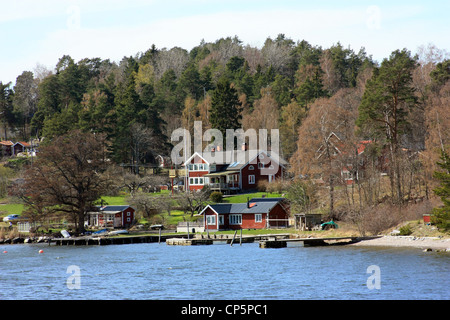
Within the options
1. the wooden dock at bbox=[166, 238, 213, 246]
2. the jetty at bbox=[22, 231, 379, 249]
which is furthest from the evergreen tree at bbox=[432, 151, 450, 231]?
the wooden dock at bbox=[166, 238, 213, 246]

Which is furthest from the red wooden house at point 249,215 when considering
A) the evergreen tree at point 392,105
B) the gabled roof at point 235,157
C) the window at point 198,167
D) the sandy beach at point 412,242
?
the window at point 198,167

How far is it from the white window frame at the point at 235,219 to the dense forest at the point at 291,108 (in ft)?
29.9

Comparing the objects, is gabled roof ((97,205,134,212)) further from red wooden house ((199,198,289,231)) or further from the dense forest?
the dense forest

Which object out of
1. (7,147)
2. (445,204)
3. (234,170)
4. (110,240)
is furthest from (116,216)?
(7,147)

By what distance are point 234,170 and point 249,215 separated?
61.9 feet

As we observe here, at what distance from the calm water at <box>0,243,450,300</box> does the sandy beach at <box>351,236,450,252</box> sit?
166cm

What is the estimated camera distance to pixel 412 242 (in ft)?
163

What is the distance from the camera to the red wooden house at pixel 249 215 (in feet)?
218

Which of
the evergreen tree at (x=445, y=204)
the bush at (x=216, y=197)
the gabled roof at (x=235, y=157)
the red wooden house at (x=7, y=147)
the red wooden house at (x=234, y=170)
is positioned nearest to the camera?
the evergreen tree at (x=445, y=204)

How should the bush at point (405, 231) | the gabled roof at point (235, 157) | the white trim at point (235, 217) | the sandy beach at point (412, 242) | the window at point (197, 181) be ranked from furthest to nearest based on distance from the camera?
the window at point (197, 181), the gabled roof at point (235, 157), the white trim at point (235, 217), the bush at point (405, 231), the sandy beach at point (412, 242)

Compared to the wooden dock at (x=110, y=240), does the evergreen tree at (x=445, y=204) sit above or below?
above

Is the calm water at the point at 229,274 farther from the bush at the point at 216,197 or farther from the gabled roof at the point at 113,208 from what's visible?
the bush at the point at 216,197

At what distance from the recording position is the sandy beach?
152ft

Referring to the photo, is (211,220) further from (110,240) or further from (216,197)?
(110,240)
